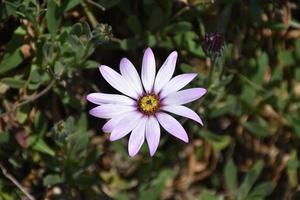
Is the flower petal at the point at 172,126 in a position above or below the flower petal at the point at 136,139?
above

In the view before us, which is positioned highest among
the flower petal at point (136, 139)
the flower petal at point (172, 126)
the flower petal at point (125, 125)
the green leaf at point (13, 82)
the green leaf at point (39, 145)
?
the green leaf at point (13, 82)

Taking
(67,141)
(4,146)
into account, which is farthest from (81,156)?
(4,146)

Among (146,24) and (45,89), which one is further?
(146,24)

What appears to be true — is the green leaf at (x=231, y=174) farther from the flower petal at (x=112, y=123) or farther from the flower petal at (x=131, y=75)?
the flower petal at (x=112, y=123)

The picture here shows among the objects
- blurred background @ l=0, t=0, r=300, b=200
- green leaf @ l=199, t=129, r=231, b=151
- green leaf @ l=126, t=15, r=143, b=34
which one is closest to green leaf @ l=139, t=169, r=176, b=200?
blurred background @ l=0, t=0, r=300, b=200

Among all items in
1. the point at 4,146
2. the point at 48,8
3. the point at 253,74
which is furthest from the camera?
the point at 253,74

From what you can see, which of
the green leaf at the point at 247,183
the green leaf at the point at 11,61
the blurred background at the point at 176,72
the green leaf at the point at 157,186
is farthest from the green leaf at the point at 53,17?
the green leaf at the point at 247,183

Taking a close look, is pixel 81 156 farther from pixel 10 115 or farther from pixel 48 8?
pixel 48 8
